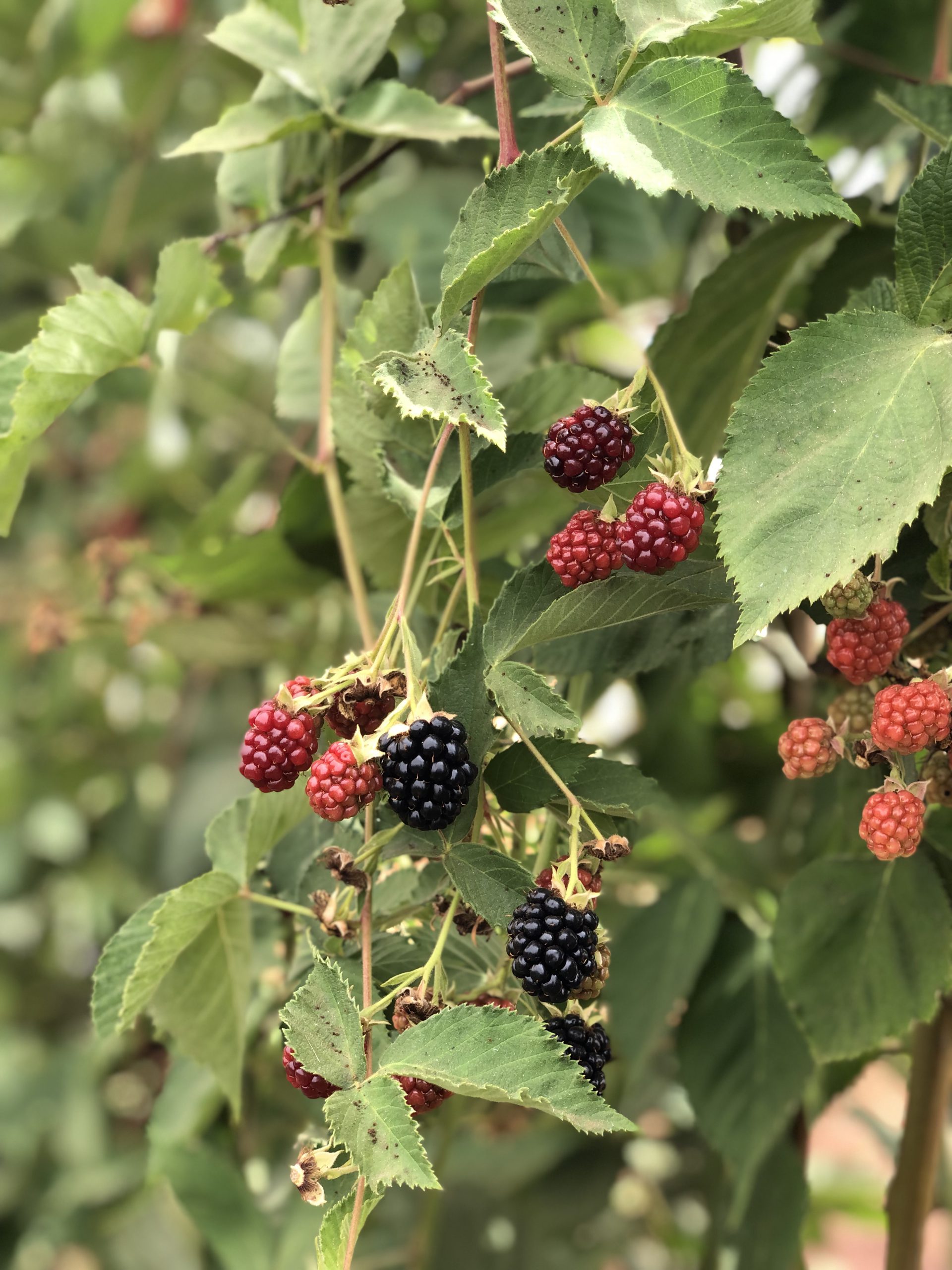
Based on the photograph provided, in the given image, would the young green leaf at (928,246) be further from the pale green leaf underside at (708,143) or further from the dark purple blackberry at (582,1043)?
the dark purple blackberry at (582,1043)

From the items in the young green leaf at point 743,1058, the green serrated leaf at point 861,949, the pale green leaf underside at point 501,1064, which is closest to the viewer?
the pale green leaf underside at point 501,1064

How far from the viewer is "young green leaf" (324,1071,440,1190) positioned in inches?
12.9

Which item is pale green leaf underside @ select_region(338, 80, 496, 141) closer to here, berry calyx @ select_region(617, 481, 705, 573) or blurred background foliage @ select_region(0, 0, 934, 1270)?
blurred background foliage @ select_region(0, 0, 934, 1270)

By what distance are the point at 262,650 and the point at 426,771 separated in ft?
2.30

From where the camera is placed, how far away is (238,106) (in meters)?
0.57

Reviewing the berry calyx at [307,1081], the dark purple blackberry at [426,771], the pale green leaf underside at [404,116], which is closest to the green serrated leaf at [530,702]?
the dark purple blackberry at [426,771]

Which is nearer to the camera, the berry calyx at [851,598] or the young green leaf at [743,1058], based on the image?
the berry calyx at [851,598]

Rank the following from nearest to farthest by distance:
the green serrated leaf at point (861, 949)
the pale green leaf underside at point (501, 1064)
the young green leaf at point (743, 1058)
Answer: the pale green leaf underside at point (501, 1064) < the green serrated leaf at point (861, 949) < the young green leaf at point (743, 1058)

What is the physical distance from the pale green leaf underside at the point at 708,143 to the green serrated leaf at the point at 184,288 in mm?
255

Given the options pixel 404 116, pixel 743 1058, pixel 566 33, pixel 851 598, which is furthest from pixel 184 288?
pixel 743 1058

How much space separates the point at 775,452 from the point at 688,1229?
1012 mm

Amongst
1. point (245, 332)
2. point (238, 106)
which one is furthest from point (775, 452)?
point (245, 332)

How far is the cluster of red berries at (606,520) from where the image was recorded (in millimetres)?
362

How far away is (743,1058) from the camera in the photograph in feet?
2.07
